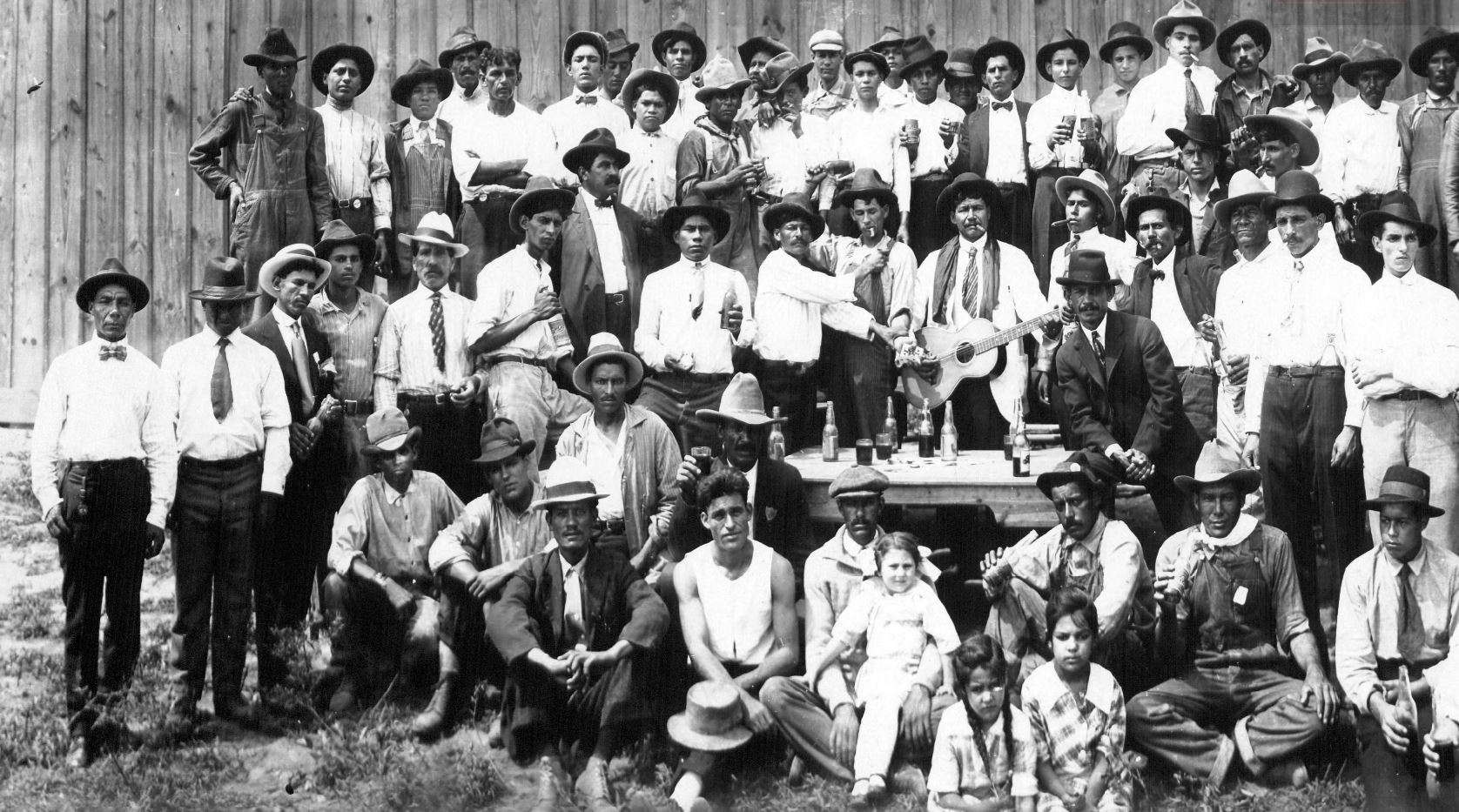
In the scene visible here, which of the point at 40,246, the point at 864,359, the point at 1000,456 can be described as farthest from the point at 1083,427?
the point at 40,246

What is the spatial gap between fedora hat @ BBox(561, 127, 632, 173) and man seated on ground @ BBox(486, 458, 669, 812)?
3.05 m

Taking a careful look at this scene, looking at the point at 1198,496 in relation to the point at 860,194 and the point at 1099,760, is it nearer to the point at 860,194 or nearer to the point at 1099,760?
the point at 1099,760

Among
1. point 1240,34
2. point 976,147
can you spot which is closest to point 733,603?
point 976,147

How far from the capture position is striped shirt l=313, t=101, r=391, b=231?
10438 millimetres

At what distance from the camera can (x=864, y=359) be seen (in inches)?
403

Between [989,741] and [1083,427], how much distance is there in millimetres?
2323

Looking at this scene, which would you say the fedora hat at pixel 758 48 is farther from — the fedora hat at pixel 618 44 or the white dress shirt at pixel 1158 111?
the white dress shirt at pixel 1158 111

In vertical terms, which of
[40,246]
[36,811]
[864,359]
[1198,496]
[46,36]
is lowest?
[36,811]

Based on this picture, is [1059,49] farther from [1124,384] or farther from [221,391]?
[221,391]

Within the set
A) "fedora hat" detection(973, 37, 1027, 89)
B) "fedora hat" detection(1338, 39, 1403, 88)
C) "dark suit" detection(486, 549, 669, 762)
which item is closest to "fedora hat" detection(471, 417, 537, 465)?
"dark suit" detection(486, 549, 669, 762)

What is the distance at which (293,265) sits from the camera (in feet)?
29.6

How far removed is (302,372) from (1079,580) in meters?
4.29

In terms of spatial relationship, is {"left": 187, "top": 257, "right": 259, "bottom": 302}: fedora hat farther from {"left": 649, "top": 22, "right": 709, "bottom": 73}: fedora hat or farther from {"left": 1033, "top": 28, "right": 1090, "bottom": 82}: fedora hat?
{"left": 1033, "top": 28, "right": 1090, "bottom": 82}: fedora hat

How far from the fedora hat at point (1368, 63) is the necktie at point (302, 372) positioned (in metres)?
7.16
